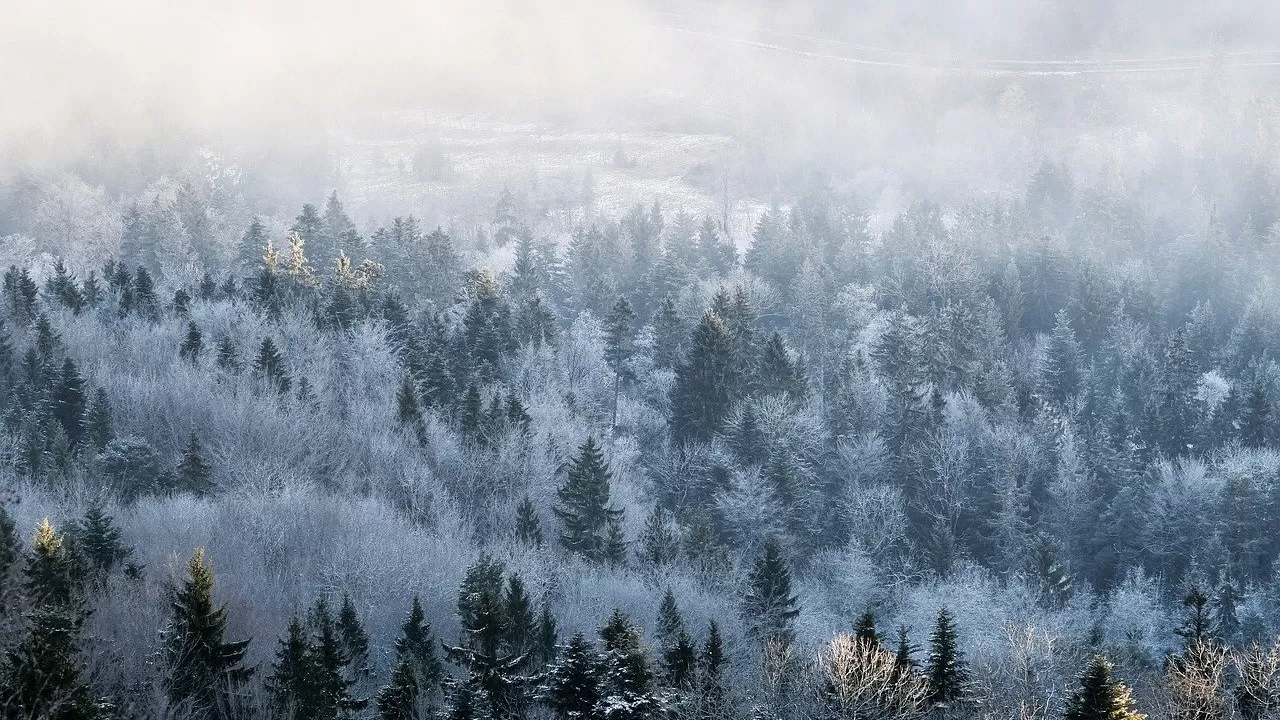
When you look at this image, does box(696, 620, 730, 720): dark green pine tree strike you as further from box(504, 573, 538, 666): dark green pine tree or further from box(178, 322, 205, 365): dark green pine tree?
box(178, 322, 205, 365): dark green pine tree

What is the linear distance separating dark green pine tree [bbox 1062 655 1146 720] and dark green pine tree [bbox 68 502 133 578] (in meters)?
33.2

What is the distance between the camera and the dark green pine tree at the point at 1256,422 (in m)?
74.4

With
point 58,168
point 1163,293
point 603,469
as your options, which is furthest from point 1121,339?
point 58,168

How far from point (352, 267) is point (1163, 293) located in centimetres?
7128

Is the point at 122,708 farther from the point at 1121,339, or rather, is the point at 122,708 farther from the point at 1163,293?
the point at 1163,293

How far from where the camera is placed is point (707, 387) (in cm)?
7394

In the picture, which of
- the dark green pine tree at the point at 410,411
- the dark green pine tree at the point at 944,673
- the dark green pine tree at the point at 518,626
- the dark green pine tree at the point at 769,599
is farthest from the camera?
the dark green pine tree at the point at 410,411

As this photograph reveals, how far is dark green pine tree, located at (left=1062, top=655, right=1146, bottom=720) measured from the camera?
86.8ft

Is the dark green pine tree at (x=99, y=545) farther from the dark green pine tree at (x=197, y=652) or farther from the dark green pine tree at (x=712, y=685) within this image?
the dark green pine tree at (x=712, y=685)

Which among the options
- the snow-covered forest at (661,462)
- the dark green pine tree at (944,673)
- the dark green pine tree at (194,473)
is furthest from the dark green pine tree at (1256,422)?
the dark green pine tree at (194,473)

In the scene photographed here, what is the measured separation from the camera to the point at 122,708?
101 ft

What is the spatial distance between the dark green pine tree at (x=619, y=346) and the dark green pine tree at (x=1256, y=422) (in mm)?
42122

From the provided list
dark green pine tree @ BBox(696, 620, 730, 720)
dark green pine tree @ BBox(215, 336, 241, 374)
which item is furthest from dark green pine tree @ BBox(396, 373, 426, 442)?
dark green pine tree @ BBox(696, 620, 730, 720)

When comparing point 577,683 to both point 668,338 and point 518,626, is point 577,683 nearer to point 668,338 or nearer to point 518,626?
point 518,626
